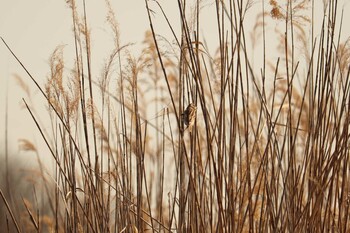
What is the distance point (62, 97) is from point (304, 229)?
0.61m

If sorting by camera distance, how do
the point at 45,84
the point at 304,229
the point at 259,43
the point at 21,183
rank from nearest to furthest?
the point at 304,229
the point at 45,84
the point at 259,43
the point at 21,183

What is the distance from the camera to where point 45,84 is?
179cm

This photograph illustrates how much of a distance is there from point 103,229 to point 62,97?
31 centimetres

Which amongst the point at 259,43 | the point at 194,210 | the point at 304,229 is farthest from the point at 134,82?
the point at 259,43

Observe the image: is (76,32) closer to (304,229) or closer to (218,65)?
(218,65)

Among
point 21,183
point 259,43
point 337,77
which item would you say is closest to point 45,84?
point 337,77

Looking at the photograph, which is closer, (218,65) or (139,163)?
(218,65)

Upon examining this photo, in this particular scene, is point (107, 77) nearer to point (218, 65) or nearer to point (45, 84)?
point (45, 84)

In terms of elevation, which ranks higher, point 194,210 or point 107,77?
point 107,77

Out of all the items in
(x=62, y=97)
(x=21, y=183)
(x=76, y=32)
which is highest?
(x=76, y=32)

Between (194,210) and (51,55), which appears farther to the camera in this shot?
(51,55)

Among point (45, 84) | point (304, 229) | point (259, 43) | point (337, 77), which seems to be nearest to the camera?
point (304, 229)

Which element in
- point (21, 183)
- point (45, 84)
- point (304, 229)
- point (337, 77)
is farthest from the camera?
point (21, 183)

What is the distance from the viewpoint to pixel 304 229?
1679 millimetres
